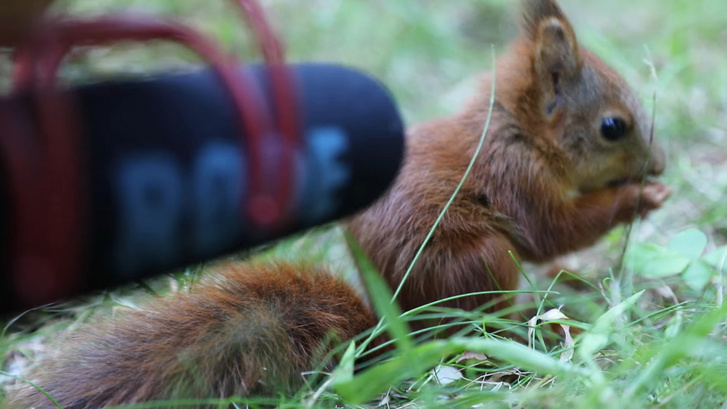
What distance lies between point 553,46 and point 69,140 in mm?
1456

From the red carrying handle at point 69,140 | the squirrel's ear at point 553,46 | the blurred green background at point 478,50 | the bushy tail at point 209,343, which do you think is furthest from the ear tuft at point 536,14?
the red carrying handle at point 69,140

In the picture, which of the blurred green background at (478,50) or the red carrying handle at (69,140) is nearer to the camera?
the red carrying handle at (69,140)

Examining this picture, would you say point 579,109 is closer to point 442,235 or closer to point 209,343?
point 442,235

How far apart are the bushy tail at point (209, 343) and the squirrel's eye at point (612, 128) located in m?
0.93

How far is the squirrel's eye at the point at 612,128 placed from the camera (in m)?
1.89

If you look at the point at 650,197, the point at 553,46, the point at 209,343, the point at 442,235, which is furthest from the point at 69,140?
the point at 650,197

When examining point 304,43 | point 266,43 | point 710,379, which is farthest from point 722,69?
point 266,43

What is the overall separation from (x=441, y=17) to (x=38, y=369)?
3703mm

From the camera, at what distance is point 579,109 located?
6.20 ft

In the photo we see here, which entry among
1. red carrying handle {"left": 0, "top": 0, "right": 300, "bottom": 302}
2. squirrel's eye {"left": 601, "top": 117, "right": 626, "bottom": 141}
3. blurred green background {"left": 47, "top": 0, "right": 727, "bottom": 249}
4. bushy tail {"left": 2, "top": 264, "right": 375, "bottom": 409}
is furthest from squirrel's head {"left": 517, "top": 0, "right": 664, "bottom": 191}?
red carrying handle {"left": 0, "top": 0, "right": 300, "bottom": 302}

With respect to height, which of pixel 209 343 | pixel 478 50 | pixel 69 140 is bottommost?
pixel 478 50

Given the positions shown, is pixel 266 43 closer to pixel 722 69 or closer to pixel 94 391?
pixel 94 391

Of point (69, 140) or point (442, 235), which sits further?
point (442, 235)

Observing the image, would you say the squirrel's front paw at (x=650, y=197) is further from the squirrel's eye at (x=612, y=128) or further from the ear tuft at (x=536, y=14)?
the ear tuft at (x=536, y=14)
